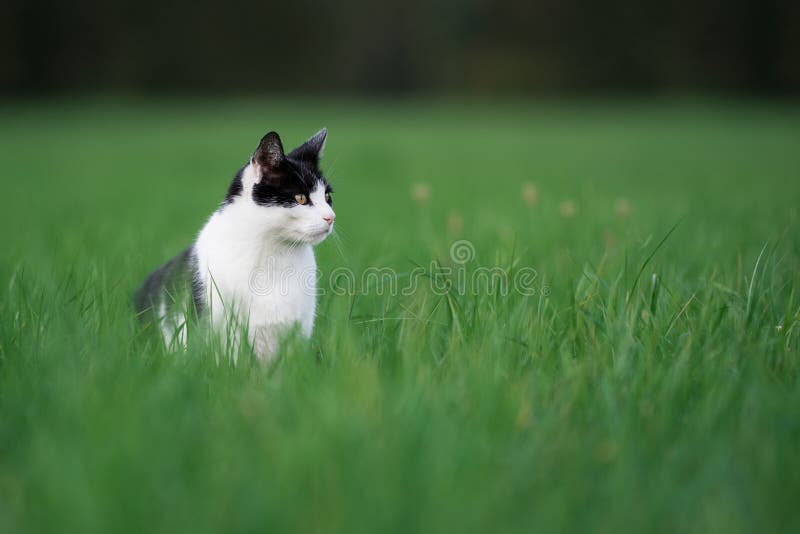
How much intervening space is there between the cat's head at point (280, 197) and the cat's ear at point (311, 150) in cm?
7

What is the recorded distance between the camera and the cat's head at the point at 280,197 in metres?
2.13

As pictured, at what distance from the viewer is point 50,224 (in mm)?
4316

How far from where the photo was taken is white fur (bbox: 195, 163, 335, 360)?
2.03 metres

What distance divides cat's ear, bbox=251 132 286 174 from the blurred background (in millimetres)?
26889

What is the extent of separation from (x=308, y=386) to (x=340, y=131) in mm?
12297

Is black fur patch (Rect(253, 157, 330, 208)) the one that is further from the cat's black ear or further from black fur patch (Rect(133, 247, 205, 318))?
black fur patch (Rect(133, 247, 205, 318))

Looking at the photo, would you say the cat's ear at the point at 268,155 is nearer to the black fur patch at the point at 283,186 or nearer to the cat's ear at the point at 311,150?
the black fur patch at the point at 283,186

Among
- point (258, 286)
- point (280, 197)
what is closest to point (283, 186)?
point (280, 197)

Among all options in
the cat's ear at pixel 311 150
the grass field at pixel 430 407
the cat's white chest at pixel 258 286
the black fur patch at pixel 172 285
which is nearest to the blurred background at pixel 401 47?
the grass field at pixel 430 407

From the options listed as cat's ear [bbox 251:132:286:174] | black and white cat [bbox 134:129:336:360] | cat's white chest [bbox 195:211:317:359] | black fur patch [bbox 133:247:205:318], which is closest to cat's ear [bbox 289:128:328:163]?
black and white cat [bbox 134:129:336:360]

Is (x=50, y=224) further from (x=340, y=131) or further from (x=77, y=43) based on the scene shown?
(x=77, y=43)

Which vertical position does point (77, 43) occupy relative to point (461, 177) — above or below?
above

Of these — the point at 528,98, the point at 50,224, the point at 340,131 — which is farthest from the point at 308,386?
the point at 528,98

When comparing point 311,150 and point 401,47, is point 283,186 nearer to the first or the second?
point 311,150
